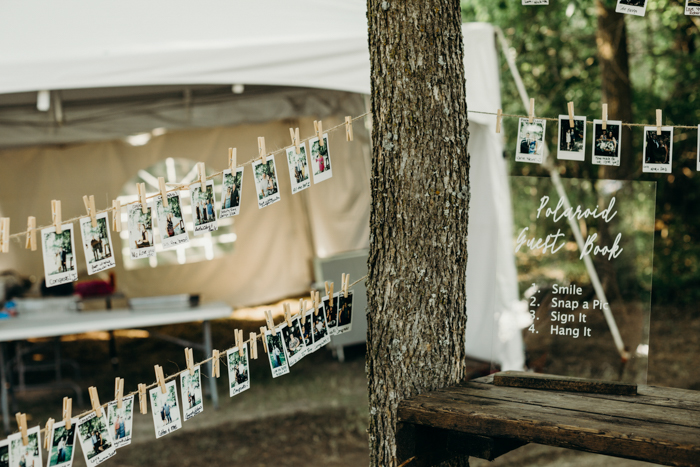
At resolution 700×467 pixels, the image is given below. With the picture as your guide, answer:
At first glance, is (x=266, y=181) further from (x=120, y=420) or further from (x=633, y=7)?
(x=633, y=7)

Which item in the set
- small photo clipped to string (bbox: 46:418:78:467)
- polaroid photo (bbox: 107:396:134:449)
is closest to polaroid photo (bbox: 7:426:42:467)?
small photo clipped to string (bbox: 46:418:78:467)

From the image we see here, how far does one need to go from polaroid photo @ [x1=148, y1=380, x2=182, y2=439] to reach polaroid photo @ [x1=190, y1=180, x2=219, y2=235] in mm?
437

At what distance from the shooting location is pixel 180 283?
23.5 ft

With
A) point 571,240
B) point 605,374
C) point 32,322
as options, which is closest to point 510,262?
point 571,240

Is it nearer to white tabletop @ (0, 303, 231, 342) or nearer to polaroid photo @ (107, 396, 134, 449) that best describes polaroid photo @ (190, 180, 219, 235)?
polaroid photo @ (107, 396, 134, 449)

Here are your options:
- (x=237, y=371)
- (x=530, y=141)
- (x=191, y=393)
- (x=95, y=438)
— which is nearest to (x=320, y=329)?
(x=237, y=371)

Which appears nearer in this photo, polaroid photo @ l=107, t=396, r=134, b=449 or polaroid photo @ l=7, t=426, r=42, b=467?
polaroid photo @ l=7, t=426, r=42, b=467

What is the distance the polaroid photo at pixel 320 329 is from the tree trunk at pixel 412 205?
22 cm

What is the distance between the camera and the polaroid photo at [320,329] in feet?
6.15

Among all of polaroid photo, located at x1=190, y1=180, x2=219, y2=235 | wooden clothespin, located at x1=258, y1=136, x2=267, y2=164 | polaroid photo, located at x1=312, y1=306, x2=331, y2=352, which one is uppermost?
→ wooden clothespin, located at x1=258, y1=136, x2=267, y2=164

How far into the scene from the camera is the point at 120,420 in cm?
159

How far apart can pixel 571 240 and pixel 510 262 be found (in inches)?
15.3

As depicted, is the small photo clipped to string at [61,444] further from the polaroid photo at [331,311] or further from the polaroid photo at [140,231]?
the polaroid photo at [331,311]

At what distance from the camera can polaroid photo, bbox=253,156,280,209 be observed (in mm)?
1819
